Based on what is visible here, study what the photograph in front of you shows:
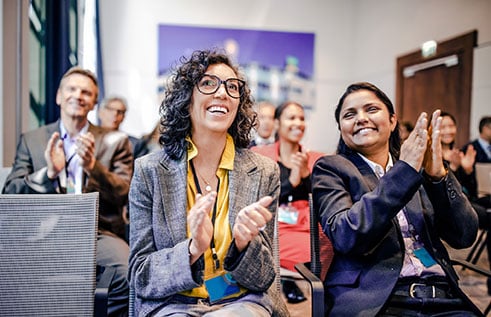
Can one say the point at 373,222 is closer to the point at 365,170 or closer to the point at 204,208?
the point at 365,170

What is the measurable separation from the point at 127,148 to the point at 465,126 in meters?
4.14

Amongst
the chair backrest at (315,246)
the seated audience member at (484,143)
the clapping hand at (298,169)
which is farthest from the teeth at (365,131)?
the seated audience member at (484,143)

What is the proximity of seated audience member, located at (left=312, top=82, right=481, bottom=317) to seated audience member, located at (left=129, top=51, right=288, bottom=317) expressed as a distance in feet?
0.75

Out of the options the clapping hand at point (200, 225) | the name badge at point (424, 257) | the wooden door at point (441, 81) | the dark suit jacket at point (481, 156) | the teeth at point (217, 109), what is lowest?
the name badge at point (424, 257)

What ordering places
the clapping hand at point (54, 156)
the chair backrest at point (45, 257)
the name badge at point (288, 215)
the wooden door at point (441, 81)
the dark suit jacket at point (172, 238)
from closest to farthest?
the dark suit jacket at point (172, 238) → the chair backrest at point (45, 257) → the clapping hand at point (54, 156) → the name badge at point (288, 215) → the wooden door at point (441, 81)

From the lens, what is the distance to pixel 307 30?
22.8 ft

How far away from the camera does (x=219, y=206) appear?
4.90 ft

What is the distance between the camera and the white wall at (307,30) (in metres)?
6.38

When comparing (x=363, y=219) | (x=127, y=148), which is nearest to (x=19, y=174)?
(x=127, y=148)

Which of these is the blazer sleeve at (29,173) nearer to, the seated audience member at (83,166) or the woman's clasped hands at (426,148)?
the seated audience member at (83,166)

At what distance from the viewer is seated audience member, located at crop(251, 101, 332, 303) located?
243 centimetres

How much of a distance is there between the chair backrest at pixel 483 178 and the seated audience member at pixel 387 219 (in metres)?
2.81

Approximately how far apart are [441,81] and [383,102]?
4.39 meters

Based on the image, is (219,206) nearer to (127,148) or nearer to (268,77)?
(127,148)
